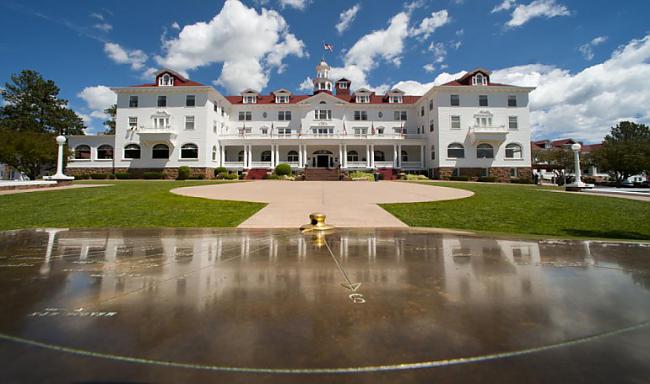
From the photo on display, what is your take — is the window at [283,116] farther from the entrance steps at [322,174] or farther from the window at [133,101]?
the window at [133,101]

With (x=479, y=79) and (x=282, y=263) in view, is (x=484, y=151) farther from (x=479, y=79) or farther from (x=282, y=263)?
(x=282, y=263)

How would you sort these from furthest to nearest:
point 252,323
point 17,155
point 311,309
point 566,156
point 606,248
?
1. point 566,156
2. point 17,155
3. point 606,248
4. point 311,309
5. point 252,323

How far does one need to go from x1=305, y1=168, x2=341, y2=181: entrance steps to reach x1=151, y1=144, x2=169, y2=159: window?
20.4m

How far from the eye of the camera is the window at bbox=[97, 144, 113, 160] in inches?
1697

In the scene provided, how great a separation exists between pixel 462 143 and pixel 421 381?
44.8 metres

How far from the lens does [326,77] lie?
58.0 meters

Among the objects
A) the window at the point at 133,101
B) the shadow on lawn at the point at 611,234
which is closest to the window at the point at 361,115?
the window at the point at 133,101

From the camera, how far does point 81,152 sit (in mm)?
44906

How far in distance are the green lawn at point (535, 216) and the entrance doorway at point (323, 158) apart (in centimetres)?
3285

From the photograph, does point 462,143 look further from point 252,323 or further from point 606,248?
point 252,323

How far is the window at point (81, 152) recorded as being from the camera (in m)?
42.9

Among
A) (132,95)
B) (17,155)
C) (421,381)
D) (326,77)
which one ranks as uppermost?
(326,77)

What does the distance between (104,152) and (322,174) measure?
32.2 m

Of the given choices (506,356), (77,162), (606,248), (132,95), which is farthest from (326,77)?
(506,356)
